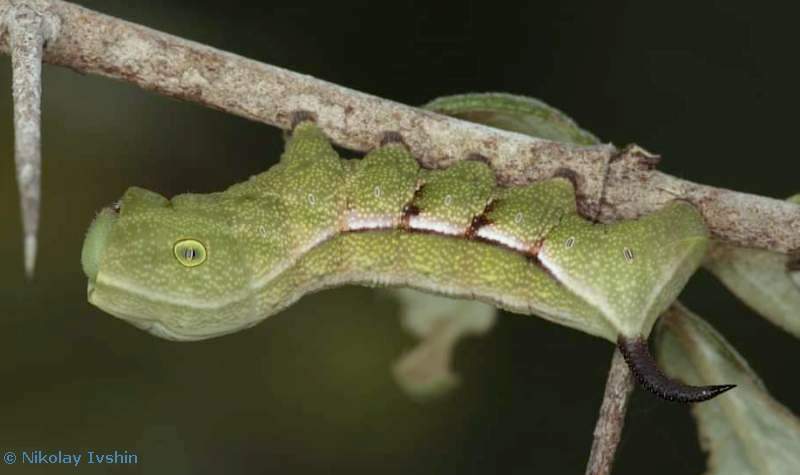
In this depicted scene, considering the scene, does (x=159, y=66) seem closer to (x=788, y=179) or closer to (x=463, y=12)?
(x=463, y=12)

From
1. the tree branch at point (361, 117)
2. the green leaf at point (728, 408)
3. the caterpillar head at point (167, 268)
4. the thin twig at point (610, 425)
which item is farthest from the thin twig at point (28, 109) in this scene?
the green leaf at point (728, 408)

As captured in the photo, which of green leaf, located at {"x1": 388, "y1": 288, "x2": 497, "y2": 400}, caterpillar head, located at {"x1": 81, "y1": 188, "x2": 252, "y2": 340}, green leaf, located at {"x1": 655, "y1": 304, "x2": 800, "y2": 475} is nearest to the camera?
caterpillar head, located at {"x1": 81, "y1": 188, "x2": 252, "y2": 340}

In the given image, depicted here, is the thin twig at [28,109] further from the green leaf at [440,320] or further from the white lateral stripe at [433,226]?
the green leaf at [440,320]

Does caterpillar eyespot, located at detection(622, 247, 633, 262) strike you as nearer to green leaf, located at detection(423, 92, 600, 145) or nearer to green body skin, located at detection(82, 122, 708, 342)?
green body skin, located at detection(82, 122, 708, 342)

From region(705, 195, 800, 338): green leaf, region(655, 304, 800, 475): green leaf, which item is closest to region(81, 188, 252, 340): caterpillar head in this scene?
region(655, 304, 800, 475): green leaf

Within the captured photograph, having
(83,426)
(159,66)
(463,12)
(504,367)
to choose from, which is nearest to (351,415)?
(504,367)

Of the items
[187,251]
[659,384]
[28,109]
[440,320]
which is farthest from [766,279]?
[28,109]
